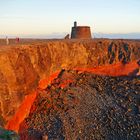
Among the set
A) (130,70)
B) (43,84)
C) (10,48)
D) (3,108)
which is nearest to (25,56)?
(10,48)

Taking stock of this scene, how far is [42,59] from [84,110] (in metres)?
7.02

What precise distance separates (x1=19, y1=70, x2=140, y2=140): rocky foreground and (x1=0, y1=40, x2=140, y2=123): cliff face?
1819mm

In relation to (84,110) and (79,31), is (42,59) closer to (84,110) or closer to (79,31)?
(84,110)

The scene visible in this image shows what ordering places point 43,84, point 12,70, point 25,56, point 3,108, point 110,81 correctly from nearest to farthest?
point 3,108 → point 12,70 → point 25,56 → point 43,84 → point 110,81

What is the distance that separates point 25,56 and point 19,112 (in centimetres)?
540

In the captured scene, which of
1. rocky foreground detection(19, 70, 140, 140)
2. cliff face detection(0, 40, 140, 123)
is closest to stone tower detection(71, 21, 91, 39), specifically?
cliff face detection(0, 40, 140, 123)

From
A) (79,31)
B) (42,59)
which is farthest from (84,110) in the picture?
(79,31)

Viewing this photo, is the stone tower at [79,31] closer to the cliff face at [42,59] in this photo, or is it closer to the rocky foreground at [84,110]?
the cliff face at [42,59]

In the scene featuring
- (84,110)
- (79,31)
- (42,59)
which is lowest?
(84,110)

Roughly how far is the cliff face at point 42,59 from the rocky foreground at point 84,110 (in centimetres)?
182

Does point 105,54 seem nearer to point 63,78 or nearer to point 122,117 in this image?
point 63,78

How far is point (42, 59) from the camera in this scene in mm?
36031

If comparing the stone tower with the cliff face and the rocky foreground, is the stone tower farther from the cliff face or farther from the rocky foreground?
the rocky foreground

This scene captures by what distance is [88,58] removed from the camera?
4250 centimetres
